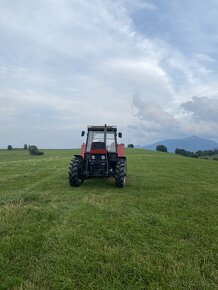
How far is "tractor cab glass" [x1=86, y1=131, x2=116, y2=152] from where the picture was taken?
52.5ft

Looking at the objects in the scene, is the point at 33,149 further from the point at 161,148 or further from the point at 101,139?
the point at 101,139

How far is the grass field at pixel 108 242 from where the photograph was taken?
18.5 ft

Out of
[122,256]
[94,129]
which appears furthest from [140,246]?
[94,129]

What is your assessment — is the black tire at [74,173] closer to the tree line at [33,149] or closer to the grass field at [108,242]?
the grass field at [108,242]

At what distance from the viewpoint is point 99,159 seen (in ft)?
49.6

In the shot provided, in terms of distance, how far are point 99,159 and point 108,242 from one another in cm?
817

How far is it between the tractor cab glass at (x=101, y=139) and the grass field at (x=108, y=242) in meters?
4.53

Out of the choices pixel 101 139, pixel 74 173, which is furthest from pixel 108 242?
pixel 101 139

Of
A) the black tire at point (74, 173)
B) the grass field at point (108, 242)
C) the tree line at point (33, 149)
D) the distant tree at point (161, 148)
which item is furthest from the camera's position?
the distant tree at point (161, 148)

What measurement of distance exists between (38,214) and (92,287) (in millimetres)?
3993

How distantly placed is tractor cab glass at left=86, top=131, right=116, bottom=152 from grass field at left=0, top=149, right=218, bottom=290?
4.53 metres

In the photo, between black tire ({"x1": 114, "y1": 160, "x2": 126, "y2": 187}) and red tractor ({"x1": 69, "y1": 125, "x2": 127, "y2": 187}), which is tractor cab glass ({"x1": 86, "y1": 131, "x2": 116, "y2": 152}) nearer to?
red tractor ({"x1": 69, "y1": 125, "x2": 127, "y2": 187})

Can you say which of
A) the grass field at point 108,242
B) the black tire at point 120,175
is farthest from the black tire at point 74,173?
the grass field at point 108,242

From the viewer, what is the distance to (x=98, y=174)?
15.1 metres
